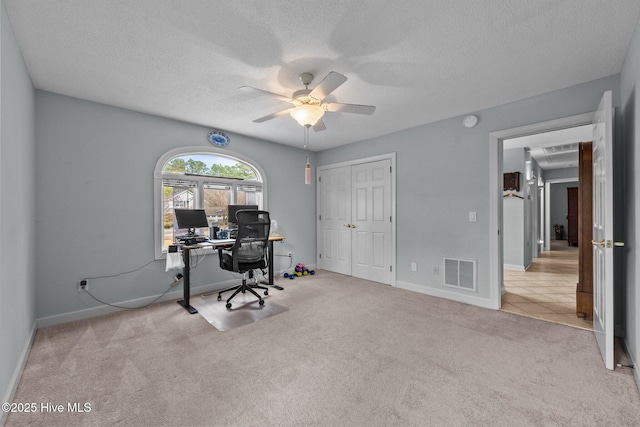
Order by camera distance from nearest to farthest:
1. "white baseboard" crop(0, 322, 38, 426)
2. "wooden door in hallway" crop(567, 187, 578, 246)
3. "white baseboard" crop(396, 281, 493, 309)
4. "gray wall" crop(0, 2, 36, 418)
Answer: "white baseboard" crop(0, 322, 38, 426)
"gray wall" crop(0, 2, 36, 418)
"white baseboard" crop(396, 281, 493, 309)
"wooden door in hallway" crop(567, 187, 578, 246)

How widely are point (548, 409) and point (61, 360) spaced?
3.49 meters

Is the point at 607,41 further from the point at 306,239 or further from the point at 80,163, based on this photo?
the point at 80,163

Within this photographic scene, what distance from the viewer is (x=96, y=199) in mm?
3148

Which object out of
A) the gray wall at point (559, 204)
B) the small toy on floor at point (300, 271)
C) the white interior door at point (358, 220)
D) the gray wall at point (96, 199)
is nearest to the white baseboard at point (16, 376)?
the gray wall at point (96, 199)

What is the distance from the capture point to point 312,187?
5602 millimetres

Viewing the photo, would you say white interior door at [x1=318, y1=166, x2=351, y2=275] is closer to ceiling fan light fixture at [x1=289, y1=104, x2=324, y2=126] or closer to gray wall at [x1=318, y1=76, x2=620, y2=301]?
gray wall at [x1=318, y1=76, x2=620, y2=301]

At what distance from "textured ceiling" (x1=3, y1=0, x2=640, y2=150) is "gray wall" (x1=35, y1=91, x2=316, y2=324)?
0.33 metres

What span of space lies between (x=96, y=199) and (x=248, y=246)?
1808 millimetres

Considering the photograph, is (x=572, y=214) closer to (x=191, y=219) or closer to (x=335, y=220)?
(x=335, y=220)

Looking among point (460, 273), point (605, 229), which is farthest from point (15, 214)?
point (460, 273)

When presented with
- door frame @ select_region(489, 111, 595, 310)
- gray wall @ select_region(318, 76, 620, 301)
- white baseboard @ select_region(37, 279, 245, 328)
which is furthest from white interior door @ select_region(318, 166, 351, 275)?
door frame @ select_region(489, 111, 595, 310)

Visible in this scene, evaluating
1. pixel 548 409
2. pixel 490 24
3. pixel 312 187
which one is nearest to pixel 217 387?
pixel 548 409

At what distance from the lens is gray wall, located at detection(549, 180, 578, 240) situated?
10.0 m

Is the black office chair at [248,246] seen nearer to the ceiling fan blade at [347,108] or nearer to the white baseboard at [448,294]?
the ceiling fan blade at [347,108]
